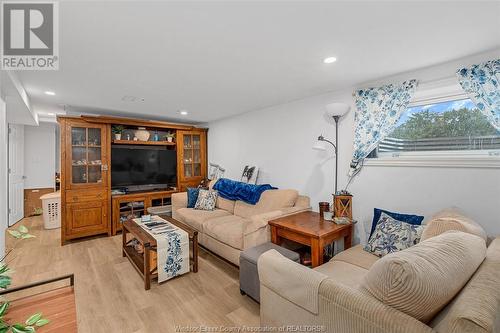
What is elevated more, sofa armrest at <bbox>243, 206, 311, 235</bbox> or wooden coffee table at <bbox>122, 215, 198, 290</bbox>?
sofa armrest at <bbox>243, 206, 311, 235</bbox>

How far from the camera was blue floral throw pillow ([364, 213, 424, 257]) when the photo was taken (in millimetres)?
1858

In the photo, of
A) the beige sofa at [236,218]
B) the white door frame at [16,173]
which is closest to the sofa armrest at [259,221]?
the beige sofa at [236,218]

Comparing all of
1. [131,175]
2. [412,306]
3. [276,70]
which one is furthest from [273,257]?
[131,175]

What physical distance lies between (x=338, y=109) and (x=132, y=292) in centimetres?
297

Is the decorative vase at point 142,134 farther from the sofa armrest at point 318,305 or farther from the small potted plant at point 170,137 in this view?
the sofa armrest at point 318,305

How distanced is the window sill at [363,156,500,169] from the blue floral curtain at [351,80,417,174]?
18cm

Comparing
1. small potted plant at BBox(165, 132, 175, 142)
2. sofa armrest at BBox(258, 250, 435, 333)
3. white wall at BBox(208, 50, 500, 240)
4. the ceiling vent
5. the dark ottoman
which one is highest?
the ceiling vent

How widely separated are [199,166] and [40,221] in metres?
3.49

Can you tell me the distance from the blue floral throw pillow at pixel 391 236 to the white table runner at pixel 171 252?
6.24ft

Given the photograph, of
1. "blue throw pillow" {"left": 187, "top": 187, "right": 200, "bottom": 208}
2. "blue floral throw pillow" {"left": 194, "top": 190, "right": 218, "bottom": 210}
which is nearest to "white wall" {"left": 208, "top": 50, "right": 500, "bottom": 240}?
"blue floral throw pillow" {"left": 194, "top": 190, "right": 218, "bottom": 210}

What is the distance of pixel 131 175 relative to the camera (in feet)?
14.0

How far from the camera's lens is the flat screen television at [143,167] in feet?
13.5

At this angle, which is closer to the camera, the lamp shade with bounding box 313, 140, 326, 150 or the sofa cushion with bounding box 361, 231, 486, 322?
the sofa cushion with bounding box 361, 231, 486, 322

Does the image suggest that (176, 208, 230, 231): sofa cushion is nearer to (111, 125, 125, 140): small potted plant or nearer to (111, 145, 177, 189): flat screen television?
(111, 145, 177, 189): flat screen television
